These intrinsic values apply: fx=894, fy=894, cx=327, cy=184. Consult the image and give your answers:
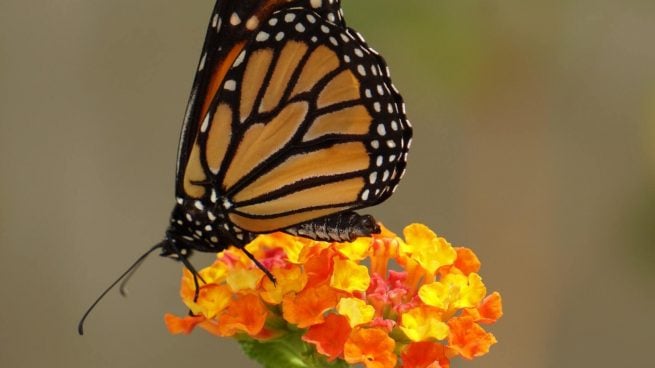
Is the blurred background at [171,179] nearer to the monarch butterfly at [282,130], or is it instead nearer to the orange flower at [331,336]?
the monarch butterfly at [282,130]

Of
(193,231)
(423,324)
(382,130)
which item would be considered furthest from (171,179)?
(423,324)

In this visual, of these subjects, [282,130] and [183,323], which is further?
[282,130]

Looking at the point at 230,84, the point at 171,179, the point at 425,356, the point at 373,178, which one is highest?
the point at 230,84

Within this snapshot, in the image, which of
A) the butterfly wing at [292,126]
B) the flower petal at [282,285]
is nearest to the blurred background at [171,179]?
the butterfly wing at [292,126]

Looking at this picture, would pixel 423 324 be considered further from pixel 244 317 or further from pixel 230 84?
pixel 230 84

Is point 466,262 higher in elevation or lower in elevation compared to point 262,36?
lower

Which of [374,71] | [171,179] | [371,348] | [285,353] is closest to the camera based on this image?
[371,348]

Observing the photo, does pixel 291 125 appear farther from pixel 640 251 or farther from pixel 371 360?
pixel 640 251

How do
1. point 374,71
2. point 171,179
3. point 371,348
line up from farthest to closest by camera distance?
1. point 171,179
2. point 374,71
3. point 371,348
